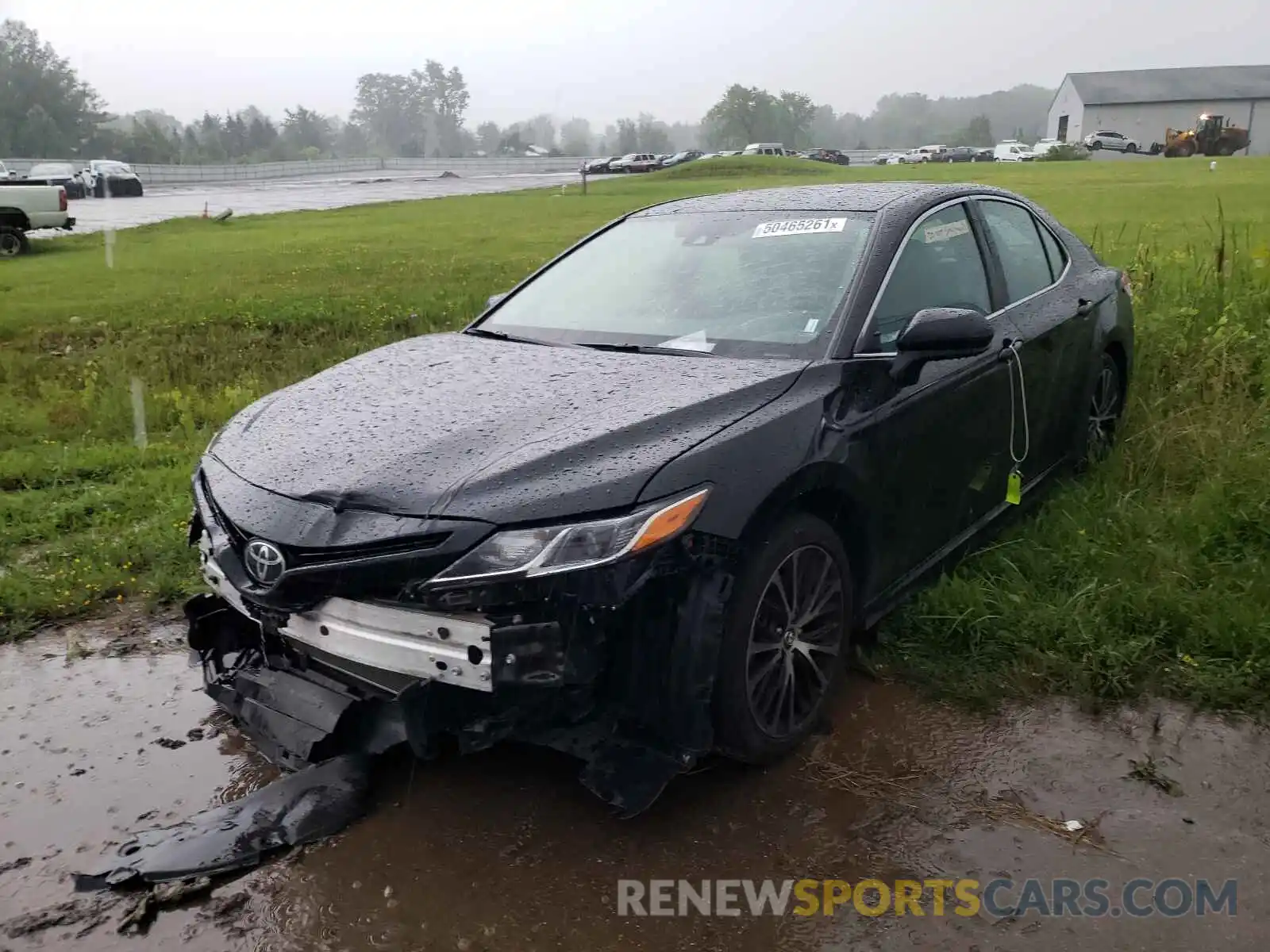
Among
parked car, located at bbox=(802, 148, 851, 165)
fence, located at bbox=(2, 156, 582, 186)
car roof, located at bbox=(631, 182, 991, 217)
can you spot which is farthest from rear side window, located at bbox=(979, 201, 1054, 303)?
parked car, located at bbox=(802, 148, 851, 165)

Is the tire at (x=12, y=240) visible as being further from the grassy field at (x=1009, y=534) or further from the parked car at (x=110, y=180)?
the parked car at (x=110, y=180)

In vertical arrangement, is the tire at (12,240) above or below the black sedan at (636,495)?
above

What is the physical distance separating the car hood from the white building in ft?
256

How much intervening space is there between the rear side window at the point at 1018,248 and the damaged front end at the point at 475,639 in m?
2.41

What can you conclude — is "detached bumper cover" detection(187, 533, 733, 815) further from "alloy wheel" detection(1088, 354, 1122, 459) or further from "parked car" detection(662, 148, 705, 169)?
"parked car" detection(662, 148, 705, 169)

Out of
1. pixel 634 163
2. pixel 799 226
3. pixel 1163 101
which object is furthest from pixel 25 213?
pixel 1163 101

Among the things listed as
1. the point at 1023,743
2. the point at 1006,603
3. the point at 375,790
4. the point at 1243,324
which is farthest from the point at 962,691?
the point at 1243,324

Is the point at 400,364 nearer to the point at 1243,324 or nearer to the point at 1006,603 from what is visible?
the point at 1006,603

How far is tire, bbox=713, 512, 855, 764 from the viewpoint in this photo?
2.91m

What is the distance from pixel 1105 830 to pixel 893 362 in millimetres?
1513

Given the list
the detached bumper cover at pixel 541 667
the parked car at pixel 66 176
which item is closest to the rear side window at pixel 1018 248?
the detached bumper cover at pixel 541 667

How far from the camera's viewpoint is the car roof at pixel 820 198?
13.7 feet

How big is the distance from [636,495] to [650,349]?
3.68 ft

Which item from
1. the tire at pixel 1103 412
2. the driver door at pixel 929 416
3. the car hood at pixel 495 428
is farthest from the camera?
the tire at pixel 1103 412
